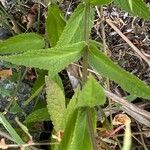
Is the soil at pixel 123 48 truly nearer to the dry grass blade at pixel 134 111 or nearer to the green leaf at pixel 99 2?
the dry grass blade at pixel 134 111

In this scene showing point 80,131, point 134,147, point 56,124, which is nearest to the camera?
point 80,131

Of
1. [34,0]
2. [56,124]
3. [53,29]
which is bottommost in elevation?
[56,124]

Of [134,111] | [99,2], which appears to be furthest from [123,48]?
[99,2]

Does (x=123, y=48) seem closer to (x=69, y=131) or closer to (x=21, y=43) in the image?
(x=21, y=43)

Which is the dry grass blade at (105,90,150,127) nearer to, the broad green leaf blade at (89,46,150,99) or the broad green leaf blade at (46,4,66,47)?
the broad green leaf blade at (46,4,66,47)

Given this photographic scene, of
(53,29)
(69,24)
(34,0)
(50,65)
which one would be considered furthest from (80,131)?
(34,0)

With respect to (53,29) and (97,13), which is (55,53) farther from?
(97,13)

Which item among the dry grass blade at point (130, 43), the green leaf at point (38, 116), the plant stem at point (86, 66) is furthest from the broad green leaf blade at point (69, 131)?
the dry grass blade at point (130, 43)
